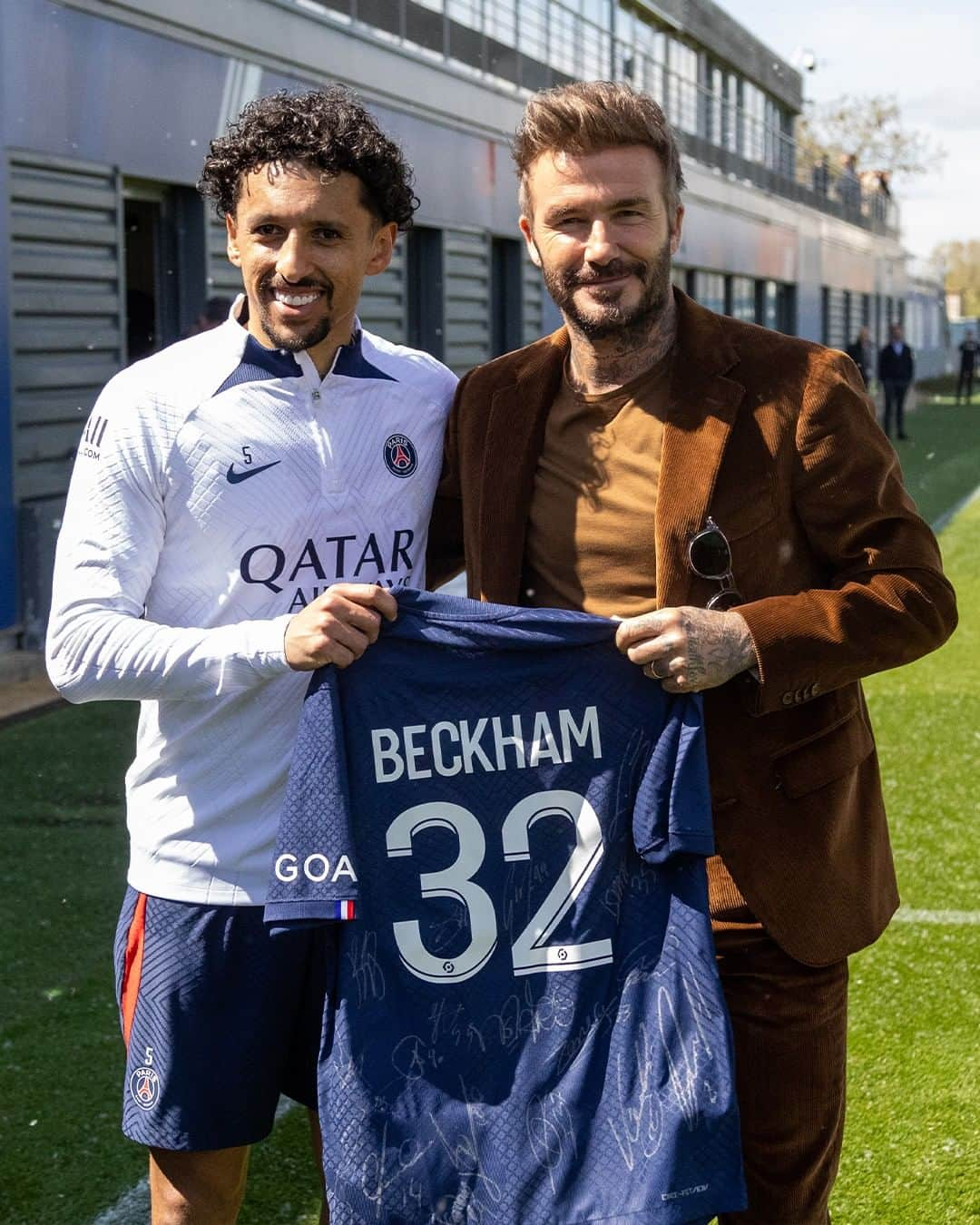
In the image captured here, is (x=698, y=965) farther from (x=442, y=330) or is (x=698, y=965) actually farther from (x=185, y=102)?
(x=442, y=330)

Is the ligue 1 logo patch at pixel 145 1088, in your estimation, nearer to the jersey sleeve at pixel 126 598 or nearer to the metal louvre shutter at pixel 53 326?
the jersey sleeve at pixel 126 598

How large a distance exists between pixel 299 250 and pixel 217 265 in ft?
32.2

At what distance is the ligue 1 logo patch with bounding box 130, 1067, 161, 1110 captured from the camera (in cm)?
255

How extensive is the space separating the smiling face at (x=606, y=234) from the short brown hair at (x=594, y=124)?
2cm

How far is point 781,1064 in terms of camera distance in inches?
102

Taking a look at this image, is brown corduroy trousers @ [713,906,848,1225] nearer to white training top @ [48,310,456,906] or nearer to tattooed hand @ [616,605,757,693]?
tattooed hand @ [616,605,757,693]

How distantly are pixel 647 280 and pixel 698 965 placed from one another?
3.39 feet

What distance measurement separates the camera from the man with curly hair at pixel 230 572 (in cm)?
252

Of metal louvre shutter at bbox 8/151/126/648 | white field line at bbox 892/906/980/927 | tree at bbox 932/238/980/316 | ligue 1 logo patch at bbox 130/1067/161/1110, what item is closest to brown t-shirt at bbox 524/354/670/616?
ligue 1 logo patch at bbox 130/1067/161/1110

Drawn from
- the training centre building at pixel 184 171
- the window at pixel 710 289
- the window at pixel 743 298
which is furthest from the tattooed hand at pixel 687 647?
the window at pixel 743 298

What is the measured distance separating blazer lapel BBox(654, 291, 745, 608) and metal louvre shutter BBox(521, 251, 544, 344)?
668 inches

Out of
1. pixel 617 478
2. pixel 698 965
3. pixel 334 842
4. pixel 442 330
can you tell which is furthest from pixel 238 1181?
pixel 442 330

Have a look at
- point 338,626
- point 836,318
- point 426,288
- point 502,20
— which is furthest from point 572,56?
point 836,318

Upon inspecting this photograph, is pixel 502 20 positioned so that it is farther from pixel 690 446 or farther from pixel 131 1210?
pixel 690 446
